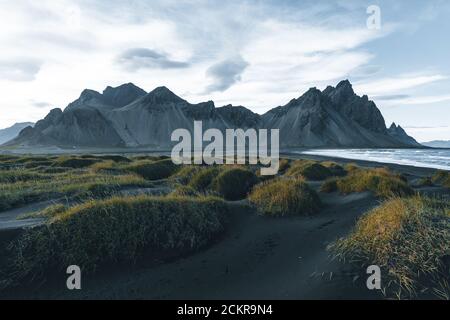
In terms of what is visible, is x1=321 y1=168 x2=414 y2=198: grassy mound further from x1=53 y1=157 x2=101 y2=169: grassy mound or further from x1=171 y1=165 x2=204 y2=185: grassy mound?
x1=53 y1=157 x2=101 y2=169: grassy mound

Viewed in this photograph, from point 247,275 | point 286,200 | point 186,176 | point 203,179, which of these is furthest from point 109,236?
point 186,176

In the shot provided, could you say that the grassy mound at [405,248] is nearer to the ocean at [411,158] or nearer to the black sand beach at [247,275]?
the black sand beach at [247,275]

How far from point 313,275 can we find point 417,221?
3026 mm

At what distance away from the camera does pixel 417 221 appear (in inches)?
331

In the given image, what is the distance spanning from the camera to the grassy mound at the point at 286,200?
1295 centimetres

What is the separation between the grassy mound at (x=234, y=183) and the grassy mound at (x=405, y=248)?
346 inches

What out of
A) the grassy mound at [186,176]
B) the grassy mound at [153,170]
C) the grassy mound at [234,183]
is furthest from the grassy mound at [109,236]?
the grassy mound at [153,170]

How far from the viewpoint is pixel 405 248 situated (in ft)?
24.9

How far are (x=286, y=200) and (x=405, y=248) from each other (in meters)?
5.87

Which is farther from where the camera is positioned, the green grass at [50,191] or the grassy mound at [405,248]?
the green grass at [50,191]

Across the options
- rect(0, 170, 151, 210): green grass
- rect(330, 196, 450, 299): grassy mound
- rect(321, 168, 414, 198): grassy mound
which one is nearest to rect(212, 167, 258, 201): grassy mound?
rect(321, 168, 414, 198): grassy mound

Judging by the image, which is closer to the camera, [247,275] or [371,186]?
[247,275]

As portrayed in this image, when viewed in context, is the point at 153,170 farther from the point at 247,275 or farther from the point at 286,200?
the point at 247,275

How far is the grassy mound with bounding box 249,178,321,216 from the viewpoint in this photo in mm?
12953
